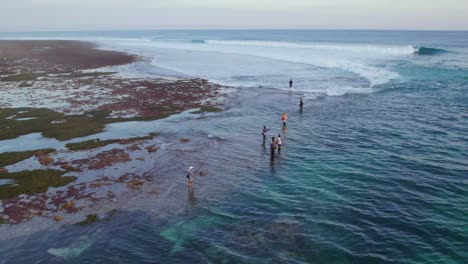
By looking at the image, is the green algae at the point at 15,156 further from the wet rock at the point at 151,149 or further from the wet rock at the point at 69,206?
the wet rock at the point at 69,206

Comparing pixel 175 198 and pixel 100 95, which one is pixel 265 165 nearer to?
pixel 175 198

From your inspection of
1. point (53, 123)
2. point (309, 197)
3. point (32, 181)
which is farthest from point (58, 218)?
point (53, 123)

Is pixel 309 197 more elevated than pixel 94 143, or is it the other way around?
pixel 94 143

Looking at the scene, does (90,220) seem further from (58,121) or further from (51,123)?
(58,121)

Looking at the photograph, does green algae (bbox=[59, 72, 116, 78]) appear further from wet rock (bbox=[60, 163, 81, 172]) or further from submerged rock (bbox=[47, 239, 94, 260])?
submerged rock (bbox=[47, 239, 94, 260])

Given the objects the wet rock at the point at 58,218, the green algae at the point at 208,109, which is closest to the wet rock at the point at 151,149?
the wet rock at the point at 58,218
